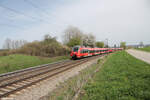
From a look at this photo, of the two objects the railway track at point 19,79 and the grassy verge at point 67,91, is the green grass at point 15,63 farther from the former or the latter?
the grassy verge at point 67,91

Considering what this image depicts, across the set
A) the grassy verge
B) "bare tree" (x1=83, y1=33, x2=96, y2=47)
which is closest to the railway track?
the grassy verge

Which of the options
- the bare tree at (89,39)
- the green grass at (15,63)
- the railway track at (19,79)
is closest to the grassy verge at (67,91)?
the railway track at (19,79)

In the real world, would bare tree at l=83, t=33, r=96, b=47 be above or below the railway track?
above

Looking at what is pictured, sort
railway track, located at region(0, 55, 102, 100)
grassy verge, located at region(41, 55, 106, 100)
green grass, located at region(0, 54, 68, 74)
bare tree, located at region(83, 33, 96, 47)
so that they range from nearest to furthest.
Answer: grassy verge, located at region(41, 55, 106, 100)
railway track, located at region(0, 55, 102, 100)
green grass, located at region(0, 54, 68, 74)
bare tree, located at region(83, 33, 96, 47)

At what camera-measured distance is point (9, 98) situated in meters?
5.17

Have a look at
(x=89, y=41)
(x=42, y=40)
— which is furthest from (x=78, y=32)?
(x=42, y=40)

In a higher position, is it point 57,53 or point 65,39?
point 65,39

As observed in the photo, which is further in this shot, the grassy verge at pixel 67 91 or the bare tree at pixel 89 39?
the bare tree at pixel 89 39

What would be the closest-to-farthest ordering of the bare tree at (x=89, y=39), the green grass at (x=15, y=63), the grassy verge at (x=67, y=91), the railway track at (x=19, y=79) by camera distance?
the grassy verge at (x=67, y=91), the railway track at (x=19, y=79), the green grass at (x=15, y=63), the bare tree at (x=89, y=39)

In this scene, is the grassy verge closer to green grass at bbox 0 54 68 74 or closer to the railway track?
the railway track

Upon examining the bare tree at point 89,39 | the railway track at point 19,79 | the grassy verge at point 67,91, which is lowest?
the railway track at point 19,79

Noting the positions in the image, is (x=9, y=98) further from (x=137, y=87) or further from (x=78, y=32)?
(x=78, y=32)

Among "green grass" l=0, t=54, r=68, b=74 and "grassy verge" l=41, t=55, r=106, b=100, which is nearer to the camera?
"grassy verge" l=41, t=55, r=106, b=100

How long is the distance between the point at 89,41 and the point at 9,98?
213 ft
